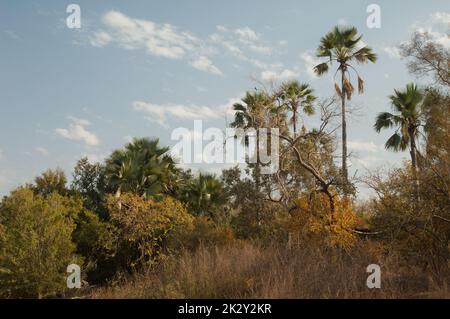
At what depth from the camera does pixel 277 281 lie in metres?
6.71

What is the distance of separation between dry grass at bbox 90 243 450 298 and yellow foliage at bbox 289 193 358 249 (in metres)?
4.96

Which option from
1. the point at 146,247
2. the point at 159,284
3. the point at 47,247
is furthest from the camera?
the point at 146,247

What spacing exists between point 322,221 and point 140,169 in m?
12.6

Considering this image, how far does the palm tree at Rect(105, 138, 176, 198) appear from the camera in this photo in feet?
79.5

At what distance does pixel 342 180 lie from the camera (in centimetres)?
1686

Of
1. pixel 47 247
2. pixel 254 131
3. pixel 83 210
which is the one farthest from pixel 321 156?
pixel 83 210

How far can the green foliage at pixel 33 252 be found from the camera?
668 inches

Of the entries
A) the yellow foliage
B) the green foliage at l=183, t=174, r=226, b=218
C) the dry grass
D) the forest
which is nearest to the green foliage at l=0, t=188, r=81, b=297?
the forest

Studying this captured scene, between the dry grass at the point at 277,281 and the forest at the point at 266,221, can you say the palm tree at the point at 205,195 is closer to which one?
the forest at the point at 266,221

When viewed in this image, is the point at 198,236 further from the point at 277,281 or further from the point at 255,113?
the point at 277,281

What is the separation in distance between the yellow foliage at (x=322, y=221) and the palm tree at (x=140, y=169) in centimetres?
1074

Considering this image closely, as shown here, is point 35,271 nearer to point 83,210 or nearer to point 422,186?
point 83,210

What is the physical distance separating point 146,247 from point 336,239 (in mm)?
9651

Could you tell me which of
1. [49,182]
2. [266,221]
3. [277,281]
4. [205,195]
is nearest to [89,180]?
[49,182]
